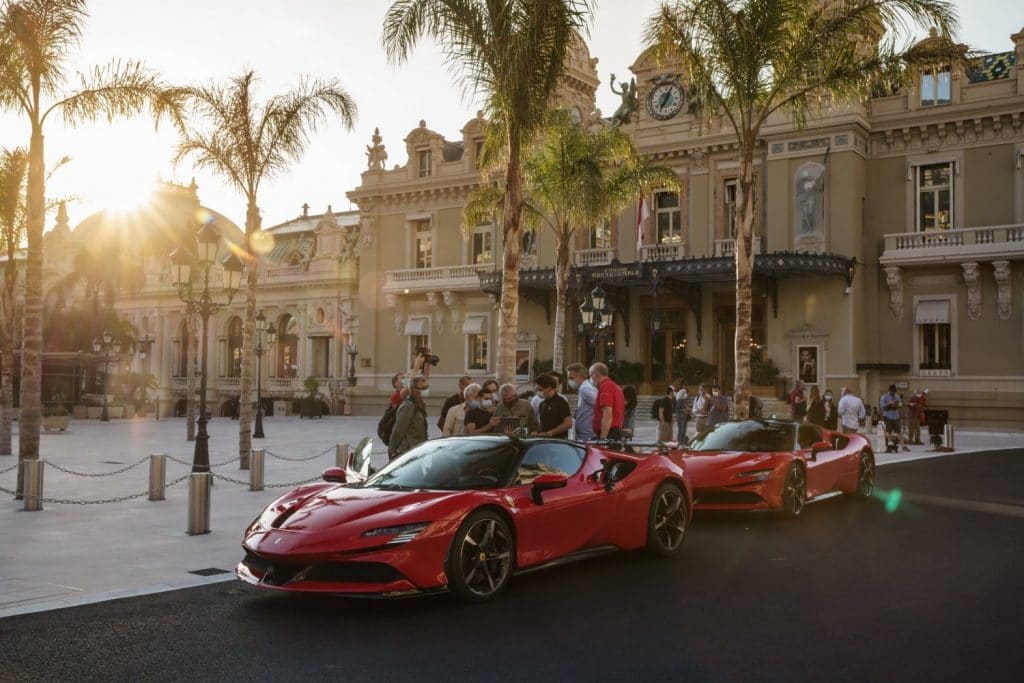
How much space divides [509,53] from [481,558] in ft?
34.7

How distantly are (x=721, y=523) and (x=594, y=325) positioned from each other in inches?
512

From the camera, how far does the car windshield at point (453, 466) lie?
750 centimetres

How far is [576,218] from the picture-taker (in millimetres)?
25281

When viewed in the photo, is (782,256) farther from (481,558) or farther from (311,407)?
(481,558)

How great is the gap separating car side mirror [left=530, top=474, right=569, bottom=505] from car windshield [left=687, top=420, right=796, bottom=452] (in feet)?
16.4

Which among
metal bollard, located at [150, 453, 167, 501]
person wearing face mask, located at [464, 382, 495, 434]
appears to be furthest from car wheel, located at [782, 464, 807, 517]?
metal bollard, located at [150, 453, 167, 501]

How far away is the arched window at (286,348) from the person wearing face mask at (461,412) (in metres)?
41.8

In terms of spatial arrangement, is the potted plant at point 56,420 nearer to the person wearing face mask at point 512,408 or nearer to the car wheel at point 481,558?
the person wearing face mask at point 512,408

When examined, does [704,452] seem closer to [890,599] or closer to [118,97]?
[890,599]

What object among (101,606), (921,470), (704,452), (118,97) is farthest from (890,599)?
(118,97)

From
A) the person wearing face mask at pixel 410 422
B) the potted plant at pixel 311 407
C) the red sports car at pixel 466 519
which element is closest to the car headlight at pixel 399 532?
the red sports car at pixel 466 519

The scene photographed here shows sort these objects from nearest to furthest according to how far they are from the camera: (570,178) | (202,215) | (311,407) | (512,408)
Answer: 1. (512,408)
2. (570,178)
3. (311,407)
4. (202,215)

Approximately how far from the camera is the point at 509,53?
15.4 m

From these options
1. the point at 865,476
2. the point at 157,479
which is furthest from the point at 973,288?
the point at 157,479
